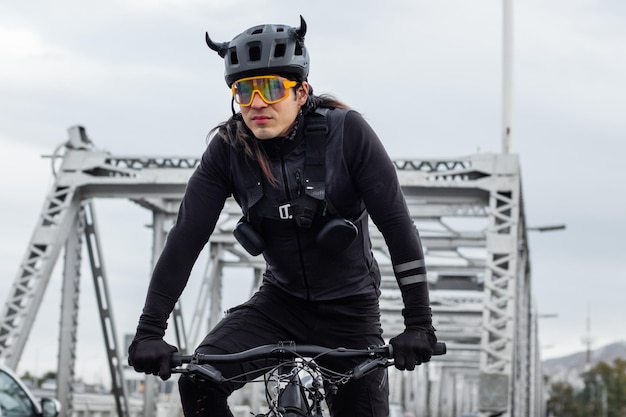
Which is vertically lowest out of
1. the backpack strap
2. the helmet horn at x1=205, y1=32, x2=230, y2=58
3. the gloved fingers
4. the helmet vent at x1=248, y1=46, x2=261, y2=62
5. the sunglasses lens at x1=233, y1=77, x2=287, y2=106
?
the gloved fingers

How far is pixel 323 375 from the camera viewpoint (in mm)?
4426

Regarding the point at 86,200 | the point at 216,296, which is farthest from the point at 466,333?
the point at 86,200

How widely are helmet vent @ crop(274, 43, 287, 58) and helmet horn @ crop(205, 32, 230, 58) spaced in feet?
0.73

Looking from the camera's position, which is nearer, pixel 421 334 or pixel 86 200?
pixel 421 334

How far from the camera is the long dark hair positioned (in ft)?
15.7

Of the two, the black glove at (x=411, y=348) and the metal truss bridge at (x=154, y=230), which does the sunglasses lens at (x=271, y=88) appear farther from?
the metal truss bridge at (x=154, y=230)

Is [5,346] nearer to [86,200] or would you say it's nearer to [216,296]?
[86,200]

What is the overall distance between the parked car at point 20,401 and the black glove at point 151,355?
7.19 meters

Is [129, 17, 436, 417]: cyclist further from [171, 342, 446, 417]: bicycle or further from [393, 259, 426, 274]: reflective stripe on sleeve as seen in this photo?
[171, 342, 446, 417]: bicycle

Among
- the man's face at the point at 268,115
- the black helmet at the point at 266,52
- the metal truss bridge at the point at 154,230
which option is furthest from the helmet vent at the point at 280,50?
the metal truss bridge at the point at 154,230

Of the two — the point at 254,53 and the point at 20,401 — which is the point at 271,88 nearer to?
the point at 254,53

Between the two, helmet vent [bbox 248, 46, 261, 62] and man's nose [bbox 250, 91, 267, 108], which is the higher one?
helmet vent [bbox 248, 46, 261, 62]

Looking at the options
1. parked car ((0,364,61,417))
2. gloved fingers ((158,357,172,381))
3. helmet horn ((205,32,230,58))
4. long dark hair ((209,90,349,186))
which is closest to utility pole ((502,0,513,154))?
parked car ((0,364,61,417))

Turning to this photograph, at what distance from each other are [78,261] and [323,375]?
21.5 meters
